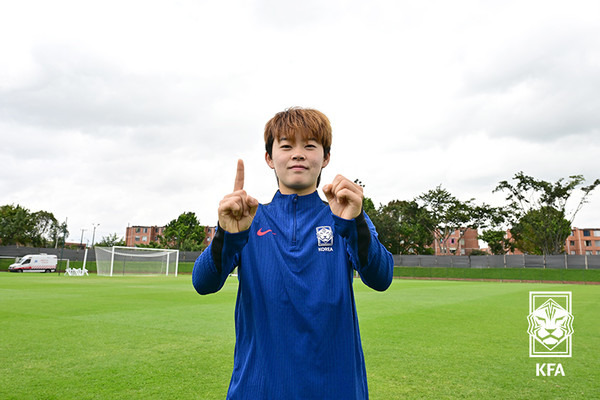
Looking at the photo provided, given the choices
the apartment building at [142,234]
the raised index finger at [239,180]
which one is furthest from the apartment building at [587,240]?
the raised index finger at [239,180]

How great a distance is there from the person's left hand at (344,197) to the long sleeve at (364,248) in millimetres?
30

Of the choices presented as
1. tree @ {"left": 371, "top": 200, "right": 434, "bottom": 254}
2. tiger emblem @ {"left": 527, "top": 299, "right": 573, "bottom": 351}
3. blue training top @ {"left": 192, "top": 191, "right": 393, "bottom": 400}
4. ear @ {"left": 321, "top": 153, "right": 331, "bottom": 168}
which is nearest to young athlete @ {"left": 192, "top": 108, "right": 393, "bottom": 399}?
blue training top @ {"left": 192, "top": 191, "right": 393, "bottom": 400}

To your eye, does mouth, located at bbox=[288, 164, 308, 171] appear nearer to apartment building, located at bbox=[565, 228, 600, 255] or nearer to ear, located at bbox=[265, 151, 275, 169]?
ear, located at bbox=[265, 151, 275, 169]

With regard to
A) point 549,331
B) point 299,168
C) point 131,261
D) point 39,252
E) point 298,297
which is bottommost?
point 131,261

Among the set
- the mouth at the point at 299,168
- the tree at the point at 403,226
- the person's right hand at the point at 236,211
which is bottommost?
the person's right hand at the point at 236,211

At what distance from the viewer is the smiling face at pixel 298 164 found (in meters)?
1.72

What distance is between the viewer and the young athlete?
58.6 inches

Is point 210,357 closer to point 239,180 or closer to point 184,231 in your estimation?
point 239,180

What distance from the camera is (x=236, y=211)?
152cm

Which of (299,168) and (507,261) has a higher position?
(299,168)

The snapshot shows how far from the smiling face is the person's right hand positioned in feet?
0.76

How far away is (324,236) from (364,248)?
0.67 ft

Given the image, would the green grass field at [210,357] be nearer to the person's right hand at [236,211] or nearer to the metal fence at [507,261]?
the person's right hand at [236,211]

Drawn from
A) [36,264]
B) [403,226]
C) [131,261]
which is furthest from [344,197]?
[403,226]
